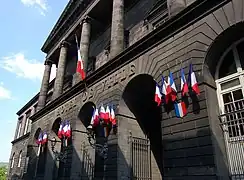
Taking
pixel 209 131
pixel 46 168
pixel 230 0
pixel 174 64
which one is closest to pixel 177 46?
pixel 174 64

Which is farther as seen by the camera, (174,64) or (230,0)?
(174,64)

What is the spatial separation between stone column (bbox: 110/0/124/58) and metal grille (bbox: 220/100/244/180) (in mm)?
7492

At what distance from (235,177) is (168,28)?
20.5ft

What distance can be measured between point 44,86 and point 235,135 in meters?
20.8

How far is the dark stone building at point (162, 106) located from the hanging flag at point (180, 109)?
0.21m

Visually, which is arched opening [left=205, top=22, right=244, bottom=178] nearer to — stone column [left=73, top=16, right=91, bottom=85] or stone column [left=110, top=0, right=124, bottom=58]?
stone column [left=110, top=0, right=124, bottom=58]

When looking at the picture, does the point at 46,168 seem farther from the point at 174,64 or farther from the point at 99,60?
the point at 174,64

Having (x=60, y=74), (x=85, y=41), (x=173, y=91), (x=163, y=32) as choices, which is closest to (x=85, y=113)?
(x=85, y=41)

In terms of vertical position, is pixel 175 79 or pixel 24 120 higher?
pixel 24 120

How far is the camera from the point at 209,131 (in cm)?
737

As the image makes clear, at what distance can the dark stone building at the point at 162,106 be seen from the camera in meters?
7.62

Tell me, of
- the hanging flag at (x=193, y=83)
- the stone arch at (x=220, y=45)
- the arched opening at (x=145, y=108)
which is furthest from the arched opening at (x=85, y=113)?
the stone arch at (x=220, y=45)

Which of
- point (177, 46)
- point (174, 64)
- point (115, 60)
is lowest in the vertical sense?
point (174, 64)

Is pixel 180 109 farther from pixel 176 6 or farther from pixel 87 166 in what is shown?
pixel 87 166
